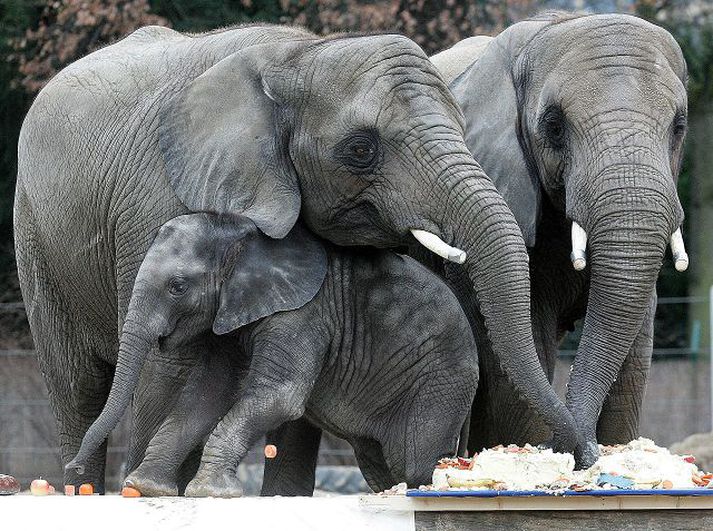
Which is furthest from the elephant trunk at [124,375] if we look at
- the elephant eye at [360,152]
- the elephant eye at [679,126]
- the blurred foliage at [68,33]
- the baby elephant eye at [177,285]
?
the blurred foliage at [68,33]

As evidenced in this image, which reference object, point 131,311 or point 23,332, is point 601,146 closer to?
point 131,311

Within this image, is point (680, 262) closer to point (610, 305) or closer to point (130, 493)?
point (610, 305)

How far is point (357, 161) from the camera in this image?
6809 millimetres

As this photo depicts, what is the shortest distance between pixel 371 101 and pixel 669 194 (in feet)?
3.60

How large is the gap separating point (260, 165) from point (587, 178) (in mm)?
1174

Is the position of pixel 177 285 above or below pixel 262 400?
above

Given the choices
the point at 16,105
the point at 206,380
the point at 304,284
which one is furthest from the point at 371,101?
the point at 16,105

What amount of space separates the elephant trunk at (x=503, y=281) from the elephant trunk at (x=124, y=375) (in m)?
1.11

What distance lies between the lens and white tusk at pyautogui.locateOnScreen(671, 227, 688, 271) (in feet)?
22.2

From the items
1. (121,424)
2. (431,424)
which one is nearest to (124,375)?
(431,424)

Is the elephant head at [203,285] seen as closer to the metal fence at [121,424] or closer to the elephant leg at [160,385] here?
the elephant leg at [160,385]

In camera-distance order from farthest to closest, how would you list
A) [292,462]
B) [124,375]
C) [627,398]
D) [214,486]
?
[292,462]
[627,398]
[124,375]
[214,486]

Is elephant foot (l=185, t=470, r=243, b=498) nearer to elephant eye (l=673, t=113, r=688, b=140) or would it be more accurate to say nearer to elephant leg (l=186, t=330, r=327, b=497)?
elephant leg (l=186, t=330, r=327, b=497)

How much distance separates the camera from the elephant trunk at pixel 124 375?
6.45 m
